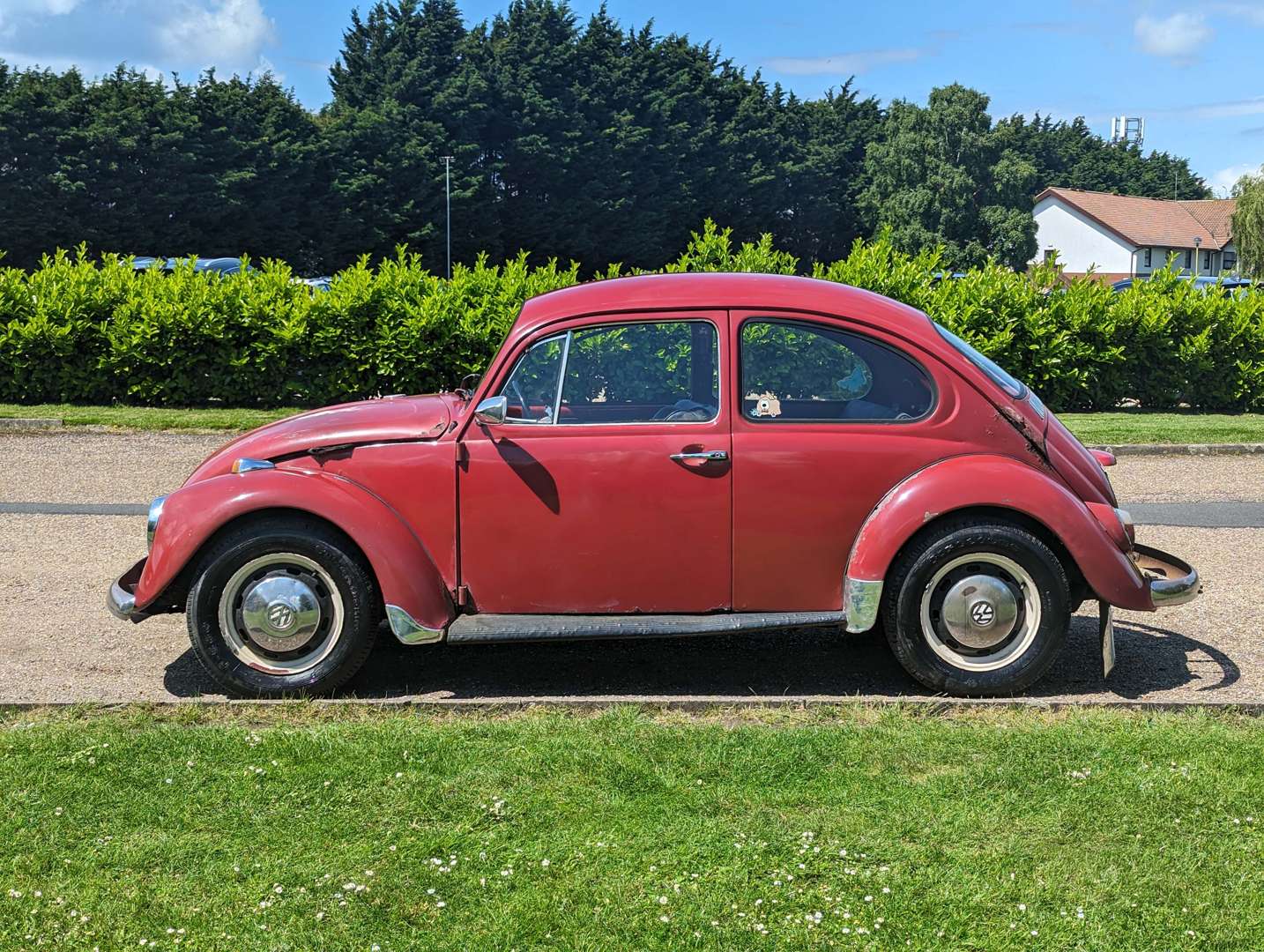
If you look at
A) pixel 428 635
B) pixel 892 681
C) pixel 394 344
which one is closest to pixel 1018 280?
pixel 394 344

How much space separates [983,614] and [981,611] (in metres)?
0.01

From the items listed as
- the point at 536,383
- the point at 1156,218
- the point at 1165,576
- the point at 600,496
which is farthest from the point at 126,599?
the point at 1156,218

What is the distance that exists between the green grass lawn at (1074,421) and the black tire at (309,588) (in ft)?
29.9

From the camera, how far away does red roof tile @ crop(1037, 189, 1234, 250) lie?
99.1 metres

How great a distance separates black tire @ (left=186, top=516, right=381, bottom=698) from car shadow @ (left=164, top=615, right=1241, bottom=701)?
0.26m

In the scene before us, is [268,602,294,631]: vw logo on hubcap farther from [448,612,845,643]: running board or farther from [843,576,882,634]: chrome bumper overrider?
[843,576,882,634]: chrome bumper overrider

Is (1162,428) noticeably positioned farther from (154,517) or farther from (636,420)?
(154,517)

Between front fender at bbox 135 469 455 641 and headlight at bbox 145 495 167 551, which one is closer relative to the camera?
front fender at bbox 135 469 455 641

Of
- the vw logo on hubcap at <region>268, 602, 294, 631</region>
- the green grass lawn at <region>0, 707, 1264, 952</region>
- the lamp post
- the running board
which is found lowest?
the green grass lawn at <region>0, 707, 1264, 952</region>

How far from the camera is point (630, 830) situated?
4.12 metres

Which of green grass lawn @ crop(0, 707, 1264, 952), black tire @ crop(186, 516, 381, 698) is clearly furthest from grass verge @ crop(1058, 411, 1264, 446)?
black tire @ crop(186, 516, 381, 698)

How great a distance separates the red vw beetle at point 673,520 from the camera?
544 cm

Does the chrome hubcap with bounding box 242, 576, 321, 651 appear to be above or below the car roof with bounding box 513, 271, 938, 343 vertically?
below

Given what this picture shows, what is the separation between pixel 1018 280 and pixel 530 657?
39.1 ft
